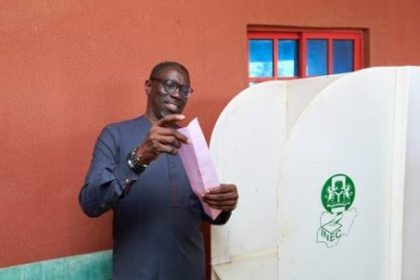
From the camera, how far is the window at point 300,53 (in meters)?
Answer: 2.28

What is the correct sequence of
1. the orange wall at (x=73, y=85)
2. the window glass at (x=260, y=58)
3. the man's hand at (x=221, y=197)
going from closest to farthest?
the man's hand at (x=221, y=197) < the orange wall at (x=73, y=85) < the window glass at (x=260, y=58)

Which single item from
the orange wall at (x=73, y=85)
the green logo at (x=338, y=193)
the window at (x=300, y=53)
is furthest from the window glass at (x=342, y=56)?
the green logo at (x=338, y=193)

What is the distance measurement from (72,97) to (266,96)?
2.57ft

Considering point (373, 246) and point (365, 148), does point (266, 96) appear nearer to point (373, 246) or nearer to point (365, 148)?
point (365, 148)

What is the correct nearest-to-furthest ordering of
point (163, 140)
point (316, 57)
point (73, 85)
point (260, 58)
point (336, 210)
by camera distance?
point (163, 140) < point (336, 210) < point (73, 85) < point (260, 58) < point (316, 57)

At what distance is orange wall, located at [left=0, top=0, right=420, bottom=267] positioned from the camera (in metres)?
1.67

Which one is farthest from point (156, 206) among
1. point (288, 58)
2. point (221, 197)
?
point (288, 58)

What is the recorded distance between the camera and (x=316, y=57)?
2416 millimetres

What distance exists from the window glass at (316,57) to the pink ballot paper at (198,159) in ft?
4.42

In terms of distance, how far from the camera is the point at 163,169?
1.47m

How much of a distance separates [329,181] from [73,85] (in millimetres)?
1063

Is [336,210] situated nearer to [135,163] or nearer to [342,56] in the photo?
[135,163]

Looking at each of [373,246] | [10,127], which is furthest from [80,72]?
[373,246]

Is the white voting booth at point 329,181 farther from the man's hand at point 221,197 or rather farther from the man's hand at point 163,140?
the man's hand at point 163,140
